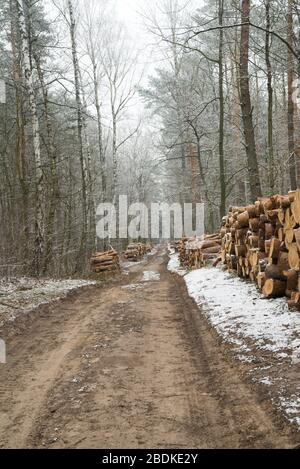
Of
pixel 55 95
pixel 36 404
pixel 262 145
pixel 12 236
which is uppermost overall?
pixel 55 95

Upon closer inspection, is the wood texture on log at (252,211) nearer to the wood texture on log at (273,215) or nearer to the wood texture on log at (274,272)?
the wood texture on log at (273,215)

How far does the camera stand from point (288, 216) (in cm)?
723

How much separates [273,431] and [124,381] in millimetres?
2013

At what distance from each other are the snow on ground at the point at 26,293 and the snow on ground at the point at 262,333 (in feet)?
12.4

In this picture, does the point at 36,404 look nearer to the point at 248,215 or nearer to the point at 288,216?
the point at 288,216

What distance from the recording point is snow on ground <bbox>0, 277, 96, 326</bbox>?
9.16 metres

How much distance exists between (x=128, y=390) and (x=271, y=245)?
420cm

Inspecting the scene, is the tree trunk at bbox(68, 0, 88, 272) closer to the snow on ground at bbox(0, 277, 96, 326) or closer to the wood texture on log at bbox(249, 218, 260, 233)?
the snow on ground at bbox(0, 277, 96, 326)

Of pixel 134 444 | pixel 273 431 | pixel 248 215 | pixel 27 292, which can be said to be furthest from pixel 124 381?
pixel 27 292

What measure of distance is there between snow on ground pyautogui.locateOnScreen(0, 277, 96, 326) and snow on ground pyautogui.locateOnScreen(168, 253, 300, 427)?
377 centimetres

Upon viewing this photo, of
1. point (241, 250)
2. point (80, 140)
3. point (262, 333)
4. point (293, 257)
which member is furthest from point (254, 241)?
point (80, 140)

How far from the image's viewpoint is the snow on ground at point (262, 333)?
13.8 feet

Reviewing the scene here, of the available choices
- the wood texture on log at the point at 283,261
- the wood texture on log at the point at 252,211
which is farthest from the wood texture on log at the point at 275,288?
the wood texture on log at the point at 252,211

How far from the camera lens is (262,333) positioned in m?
5.88
